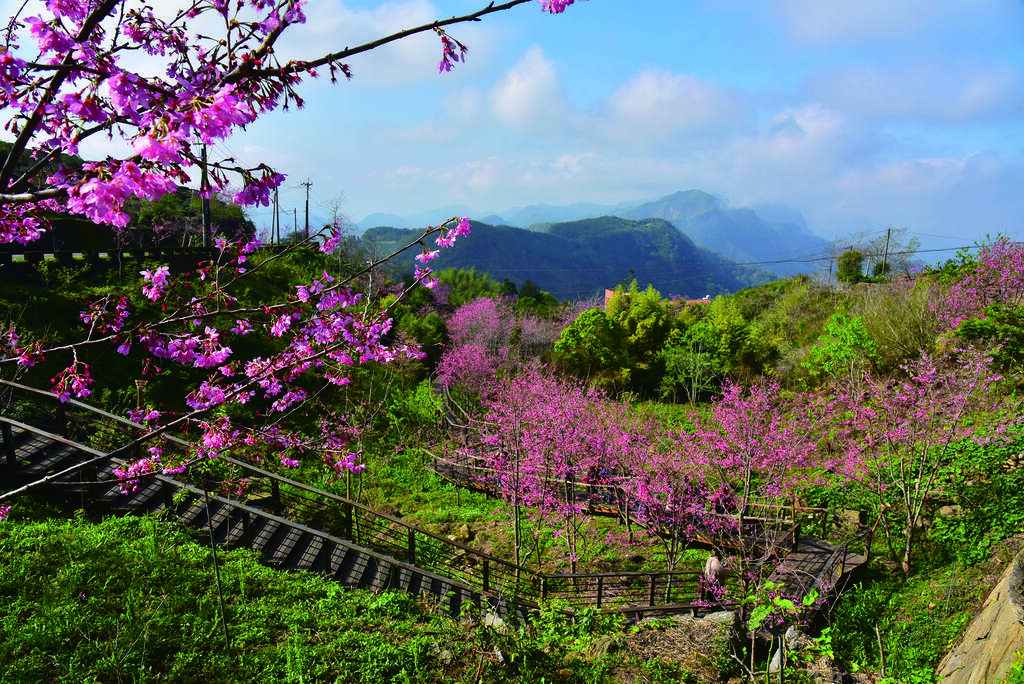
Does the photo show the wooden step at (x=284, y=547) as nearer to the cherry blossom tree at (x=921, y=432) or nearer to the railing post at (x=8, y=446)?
the railing post at (x=8, y=446)

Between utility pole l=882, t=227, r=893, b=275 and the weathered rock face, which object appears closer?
the weathered rock face

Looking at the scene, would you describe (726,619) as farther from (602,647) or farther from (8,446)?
(8,446)

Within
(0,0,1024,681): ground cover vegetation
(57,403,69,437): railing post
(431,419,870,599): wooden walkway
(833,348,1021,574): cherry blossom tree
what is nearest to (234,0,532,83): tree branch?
(0,0,1024,681): ground cover vegetation

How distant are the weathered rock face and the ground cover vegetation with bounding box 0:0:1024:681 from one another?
52cm

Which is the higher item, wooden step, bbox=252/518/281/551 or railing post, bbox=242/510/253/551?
railing post, bbox=242/510/253/551

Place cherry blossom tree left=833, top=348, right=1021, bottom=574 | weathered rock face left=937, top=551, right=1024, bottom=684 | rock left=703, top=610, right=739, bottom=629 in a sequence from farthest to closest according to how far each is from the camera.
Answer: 1. cherry blossom tree left=833, top=348, right=1021, bottom=574
2. rock left=703, top=610, right=739, bottom=629
3. weathered rock face left=937, top=551, right=1024, bottom=684

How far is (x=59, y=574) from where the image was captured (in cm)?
534

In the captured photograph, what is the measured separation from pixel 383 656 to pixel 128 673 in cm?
199

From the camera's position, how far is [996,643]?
13.5 ft

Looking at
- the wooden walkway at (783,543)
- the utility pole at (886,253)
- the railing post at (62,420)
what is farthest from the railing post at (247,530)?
the utility pole at (886,253)

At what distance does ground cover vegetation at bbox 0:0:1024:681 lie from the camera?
7.72ft

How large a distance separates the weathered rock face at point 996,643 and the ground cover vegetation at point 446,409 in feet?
1.69

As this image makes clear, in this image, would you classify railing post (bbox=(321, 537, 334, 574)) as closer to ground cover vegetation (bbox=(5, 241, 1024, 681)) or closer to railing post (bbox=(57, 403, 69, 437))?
ground cover vegetation (bbox=(5, 241, 1024, 681))

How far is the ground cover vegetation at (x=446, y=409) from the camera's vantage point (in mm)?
2354
